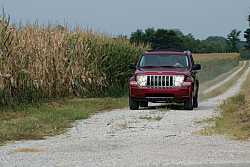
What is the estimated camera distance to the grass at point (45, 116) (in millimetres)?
14148

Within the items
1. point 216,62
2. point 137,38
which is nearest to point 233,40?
point 216,62

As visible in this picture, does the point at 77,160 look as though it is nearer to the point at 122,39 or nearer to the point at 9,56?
the point at 9,56

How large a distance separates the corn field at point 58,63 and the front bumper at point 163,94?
11.3 ft

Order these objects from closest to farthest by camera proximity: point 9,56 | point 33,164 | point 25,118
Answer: point 33,164 → point 25,118 → point 9,56

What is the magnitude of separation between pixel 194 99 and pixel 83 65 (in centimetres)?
590

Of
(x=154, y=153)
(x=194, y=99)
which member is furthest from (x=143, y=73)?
(x=154, y=153)

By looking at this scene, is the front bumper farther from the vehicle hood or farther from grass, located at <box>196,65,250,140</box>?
grass, located at <box>196,65,250,140</box>

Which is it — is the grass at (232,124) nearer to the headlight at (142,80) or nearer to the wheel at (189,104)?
the wheel at (189,104)

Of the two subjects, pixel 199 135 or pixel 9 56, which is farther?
pixel 9 56

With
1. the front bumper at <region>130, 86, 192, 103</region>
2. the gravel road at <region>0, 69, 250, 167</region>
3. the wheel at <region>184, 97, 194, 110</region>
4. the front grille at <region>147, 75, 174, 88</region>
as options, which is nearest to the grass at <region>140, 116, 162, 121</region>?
the gravel road at <region>0, 69, 250, 167</region>

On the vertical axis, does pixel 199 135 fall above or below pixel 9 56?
below

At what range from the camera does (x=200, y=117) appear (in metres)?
18.0

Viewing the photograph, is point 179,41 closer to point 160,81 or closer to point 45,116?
point 160,81

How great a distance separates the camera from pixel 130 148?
1180 cm
